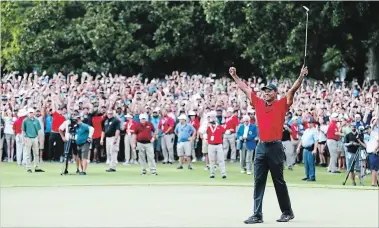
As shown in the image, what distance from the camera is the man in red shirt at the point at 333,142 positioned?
94.9 ft

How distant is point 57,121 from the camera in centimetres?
3088

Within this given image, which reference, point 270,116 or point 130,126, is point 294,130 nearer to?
point 130,126

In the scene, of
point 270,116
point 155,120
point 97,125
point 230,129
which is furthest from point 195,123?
point 270,116

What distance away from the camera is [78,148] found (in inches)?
1006

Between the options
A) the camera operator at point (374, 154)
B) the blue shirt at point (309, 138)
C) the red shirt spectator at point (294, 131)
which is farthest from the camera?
the red shirt spectator at point (294, 131)

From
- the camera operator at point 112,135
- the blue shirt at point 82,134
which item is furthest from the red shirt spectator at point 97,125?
the blue shirt at point 82,134

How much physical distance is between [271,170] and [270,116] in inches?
33.3

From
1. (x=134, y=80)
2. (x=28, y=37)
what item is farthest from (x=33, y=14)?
(x=134, y=80)

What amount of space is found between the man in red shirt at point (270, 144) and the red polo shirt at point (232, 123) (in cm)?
1587

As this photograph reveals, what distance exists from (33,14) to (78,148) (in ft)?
82.5

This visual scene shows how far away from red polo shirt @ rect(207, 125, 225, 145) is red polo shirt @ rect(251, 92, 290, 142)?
11657 millimetres

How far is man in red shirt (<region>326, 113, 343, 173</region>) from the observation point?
2894cm

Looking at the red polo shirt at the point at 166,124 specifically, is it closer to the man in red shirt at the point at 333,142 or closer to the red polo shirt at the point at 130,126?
the red polo shirt at the point at 130,126

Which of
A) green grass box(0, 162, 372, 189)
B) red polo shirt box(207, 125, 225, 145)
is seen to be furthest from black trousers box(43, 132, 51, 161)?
red polo shirt box(207, 125, 225, 145)
